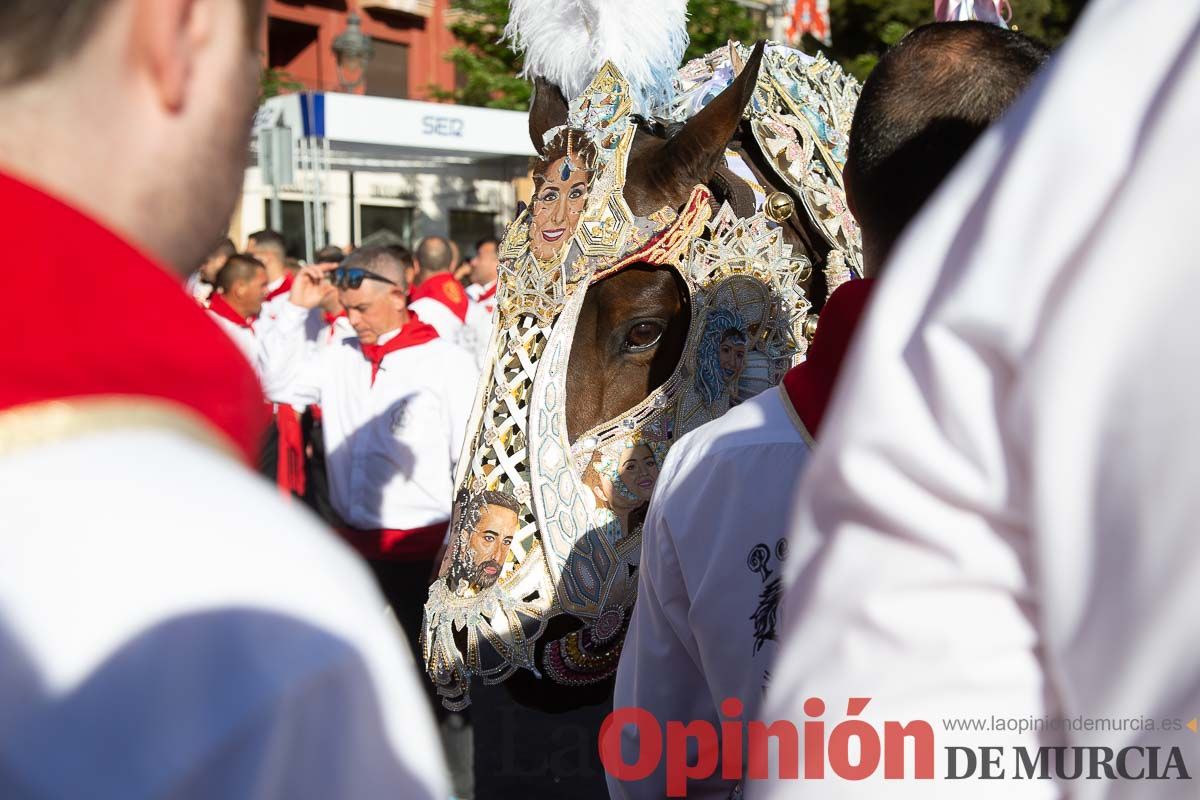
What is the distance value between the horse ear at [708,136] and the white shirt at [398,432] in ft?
8.96

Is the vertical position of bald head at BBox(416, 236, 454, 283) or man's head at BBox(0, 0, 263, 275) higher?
man's head at BBox(0, 0, 263, 275)

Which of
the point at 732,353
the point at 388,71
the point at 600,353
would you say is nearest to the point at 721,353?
the point at 732,353

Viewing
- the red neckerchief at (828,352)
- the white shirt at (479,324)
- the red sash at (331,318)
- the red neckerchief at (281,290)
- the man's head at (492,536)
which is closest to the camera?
the red neckerchief at (828,352)

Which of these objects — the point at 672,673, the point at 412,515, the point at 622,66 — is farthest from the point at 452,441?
the point at 672,673

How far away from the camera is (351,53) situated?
578 inches

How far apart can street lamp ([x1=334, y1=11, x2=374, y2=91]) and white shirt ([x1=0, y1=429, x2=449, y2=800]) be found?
14787 mm

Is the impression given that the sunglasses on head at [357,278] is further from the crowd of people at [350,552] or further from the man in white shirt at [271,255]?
the crowd of people at [350,552]

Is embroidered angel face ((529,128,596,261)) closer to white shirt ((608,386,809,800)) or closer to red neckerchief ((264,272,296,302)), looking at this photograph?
→ white shirt ((608,386,809,800))

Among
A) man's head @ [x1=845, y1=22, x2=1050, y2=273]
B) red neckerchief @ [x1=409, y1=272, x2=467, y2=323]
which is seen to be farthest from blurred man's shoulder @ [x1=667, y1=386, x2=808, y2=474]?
red neckerchief @ [x1=409, y1=272, x2=467, y2=323]

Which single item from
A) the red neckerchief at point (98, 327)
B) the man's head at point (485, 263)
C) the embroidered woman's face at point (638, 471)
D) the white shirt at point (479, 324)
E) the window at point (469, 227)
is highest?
the red neckerchief at point (98, 327)

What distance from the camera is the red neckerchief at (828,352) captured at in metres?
1.82

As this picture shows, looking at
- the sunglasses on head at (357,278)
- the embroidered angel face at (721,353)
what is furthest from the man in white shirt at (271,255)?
the embroidered angel face at (721,353)

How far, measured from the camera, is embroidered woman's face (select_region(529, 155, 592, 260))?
310cm

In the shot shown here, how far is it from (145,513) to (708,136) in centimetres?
270
